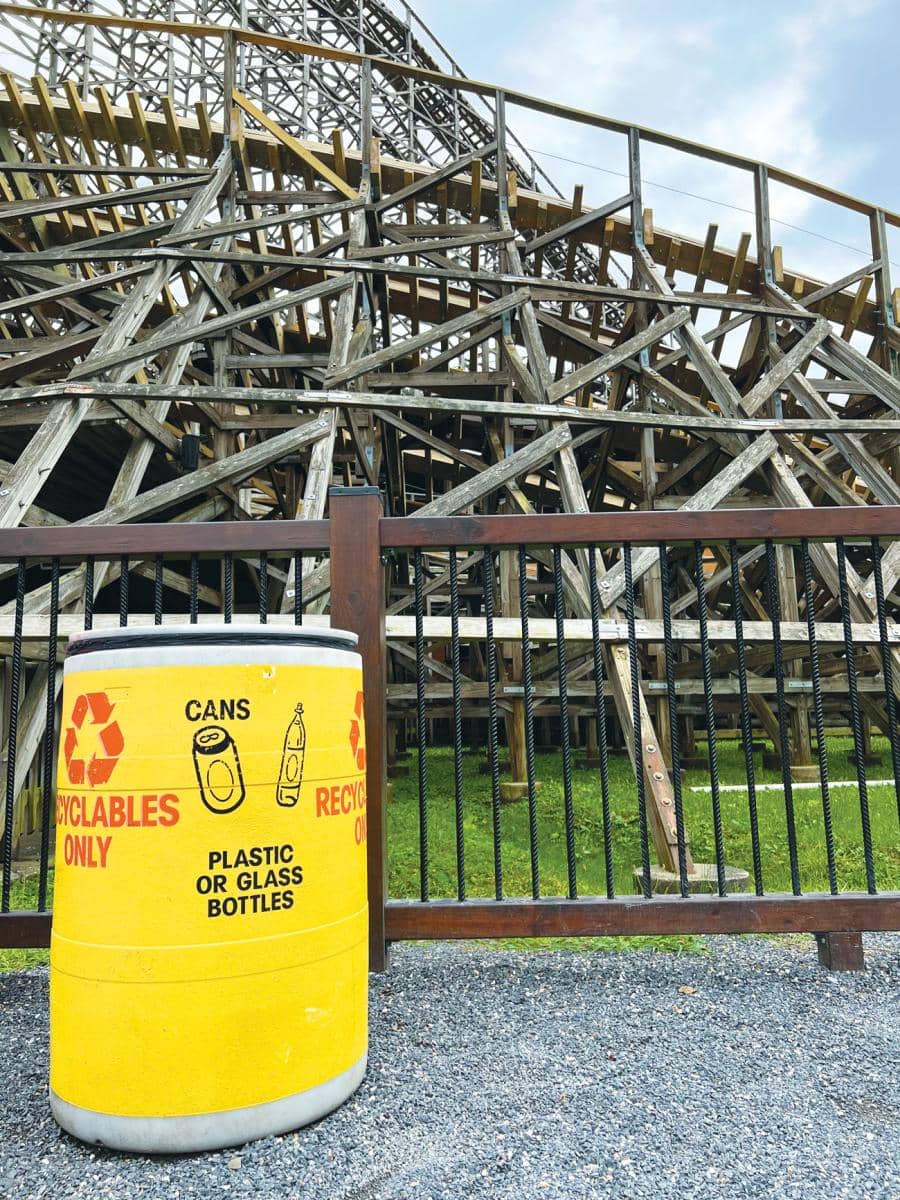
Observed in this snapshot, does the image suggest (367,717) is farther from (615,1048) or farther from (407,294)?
(407,294)

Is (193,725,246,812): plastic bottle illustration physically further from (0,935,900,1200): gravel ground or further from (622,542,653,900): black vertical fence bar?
(622,542,653,900): black vertical fence bar

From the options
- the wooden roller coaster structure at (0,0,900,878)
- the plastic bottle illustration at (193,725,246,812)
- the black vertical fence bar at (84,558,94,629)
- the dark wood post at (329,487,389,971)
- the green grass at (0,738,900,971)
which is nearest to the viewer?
the plastic bottle illustration at (193,725,246,812)

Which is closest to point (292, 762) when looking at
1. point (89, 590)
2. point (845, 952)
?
point (89, 590)

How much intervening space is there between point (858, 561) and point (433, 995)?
9.00 m

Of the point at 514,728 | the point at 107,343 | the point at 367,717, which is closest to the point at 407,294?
the point at 107,343

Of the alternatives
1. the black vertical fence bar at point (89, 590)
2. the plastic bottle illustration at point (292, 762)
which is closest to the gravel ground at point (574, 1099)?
the plastic bottle illustration at point (292, 762)

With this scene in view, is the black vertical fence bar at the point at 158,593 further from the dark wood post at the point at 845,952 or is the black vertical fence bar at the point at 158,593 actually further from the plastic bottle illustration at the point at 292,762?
the dark wood post at the point at 845,952

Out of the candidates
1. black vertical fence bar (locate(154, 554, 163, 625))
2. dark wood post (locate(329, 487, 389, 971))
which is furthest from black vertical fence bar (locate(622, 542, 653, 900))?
black vertical fence bar (locate(154, 554, 163, 625))

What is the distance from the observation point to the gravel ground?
1.31 meters

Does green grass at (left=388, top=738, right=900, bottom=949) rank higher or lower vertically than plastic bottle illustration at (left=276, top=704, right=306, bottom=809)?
lower

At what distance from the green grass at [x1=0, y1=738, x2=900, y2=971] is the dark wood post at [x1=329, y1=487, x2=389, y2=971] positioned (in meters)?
0.68

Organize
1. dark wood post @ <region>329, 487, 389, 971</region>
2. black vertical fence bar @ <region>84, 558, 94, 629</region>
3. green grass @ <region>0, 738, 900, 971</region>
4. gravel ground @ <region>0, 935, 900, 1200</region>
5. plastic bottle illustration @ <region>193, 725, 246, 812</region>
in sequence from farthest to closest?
1. green grass @ <region>0, 738, 900, 971</region>
2. black vertical fence bar @ <region>84, 558, 94, 629</region>
3. dark wood post @ <region>329, 487, 389, 971</region>
4. plastic bottle illustration @ <region>193, 725, 246, 812</region>
5. gravel ground @ <region>0, 935, 900, 1200</region>

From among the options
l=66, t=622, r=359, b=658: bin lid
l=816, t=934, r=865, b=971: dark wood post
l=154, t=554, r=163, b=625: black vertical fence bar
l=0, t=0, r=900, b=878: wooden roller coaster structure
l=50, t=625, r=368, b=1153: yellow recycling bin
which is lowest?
l=816, t=934, r=865, b=971: dark wood post

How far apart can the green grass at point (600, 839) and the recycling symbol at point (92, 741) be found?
169cm
